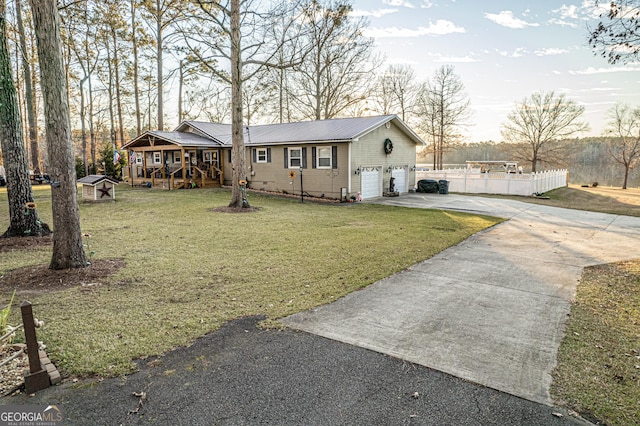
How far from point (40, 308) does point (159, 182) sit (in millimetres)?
18360

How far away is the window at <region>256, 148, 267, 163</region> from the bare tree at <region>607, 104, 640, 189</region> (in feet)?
97.2

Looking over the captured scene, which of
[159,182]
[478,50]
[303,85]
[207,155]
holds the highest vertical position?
[303,85]

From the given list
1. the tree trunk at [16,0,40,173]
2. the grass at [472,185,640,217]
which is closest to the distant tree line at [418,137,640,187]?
the grass at [472,185,640,217]

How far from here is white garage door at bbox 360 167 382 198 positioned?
16859 millimetres

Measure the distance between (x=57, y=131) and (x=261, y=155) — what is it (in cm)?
1384

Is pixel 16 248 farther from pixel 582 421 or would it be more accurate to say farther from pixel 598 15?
pixel 598 15

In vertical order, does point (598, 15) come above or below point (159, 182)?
above

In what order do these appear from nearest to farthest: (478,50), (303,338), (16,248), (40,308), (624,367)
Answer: (624,367), (303,338), (40,308), (16,248), (478,50)

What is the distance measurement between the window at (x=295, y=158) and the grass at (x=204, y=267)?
5112 mm

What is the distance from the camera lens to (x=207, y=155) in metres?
22.0

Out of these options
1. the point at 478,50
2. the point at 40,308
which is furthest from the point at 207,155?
the point at 40,308

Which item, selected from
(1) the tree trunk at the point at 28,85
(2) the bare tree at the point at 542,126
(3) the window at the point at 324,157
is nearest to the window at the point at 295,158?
(3) the window at the point at 324,157

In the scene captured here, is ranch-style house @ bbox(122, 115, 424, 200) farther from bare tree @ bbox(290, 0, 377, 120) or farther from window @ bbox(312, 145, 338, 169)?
bare tree @ bbox(290, 0, 377, 120)

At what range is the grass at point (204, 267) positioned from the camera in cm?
369
